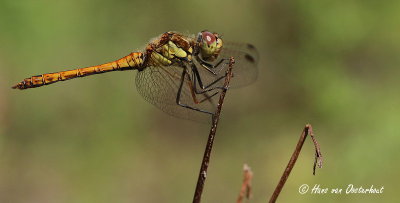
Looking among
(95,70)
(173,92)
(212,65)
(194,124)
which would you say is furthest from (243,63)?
(194,124)

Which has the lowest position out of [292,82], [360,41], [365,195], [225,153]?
[365,195]

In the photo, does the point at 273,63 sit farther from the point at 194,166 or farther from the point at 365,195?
the point at 365,195

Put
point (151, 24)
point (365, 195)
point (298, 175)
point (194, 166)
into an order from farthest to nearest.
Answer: point (151, 24)
point (194, 166)
point (298, 175)
point (365, 195)

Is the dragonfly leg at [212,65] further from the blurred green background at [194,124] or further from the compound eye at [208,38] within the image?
the blurred green background at [194,124]

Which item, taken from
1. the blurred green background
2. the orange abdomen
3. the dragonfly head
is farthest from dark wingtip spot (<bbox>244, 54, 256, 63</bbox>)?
the blurred green background

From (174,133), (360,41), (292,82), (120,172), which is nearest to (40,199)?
(120,172)

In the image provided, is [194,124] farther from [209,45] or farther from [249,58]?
[209,45]
